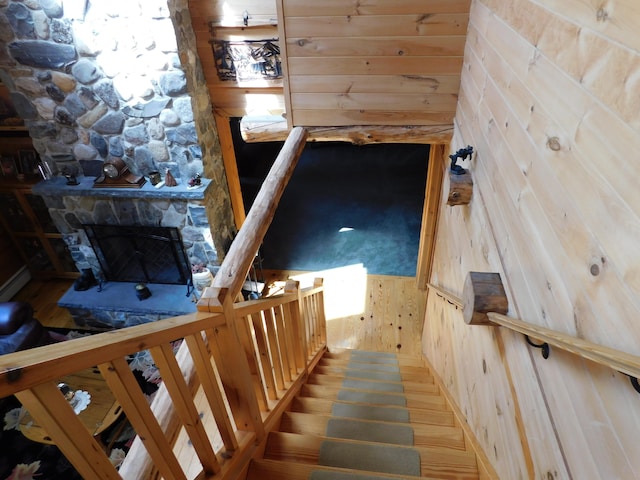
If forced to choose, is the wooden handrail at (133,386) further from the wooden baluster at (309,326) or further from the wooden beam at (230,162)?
the wooden beam at (230,162)

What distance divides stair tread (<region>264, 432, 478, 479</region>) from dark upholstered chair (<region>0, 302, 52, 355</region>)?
8.27 feet

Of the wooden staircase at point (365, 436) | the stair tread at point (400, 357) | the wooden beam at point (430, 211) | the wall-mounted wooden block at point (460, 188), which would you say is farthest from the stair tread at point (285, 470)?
the wooden beam at point (430, 211)

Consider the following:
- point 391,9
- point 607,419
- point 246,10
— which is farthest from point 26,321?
Answer: point 607,419

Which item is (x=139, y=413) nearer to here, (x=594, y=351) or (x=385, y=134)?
(x=594, y=351)

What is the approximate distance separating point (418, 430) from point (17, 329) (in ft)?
10.4

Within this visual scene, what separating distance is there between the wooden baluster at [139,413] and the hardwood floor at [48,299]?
402 centimetres

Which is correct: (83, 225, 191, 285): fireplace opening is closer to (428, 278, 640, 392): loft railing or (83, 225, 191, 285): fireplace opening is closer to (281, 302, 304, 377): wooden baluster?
(281, 302, 304, 377): wooden baluster

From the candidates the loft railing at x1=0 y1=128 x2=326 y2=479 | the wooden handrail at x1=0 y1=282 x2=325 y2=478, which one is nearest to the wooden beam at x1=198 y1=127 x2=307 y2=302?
the loft railing at x1=0 y1=128 x2=326 y2=479

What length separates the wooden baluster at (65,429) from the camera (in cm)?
76

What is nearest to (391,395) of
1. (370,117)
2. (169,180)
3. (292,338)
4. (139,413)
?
(292,338)

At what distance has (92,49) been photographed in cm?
321

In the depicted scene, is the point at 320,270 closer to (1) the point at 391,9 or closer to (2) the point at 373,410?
(2) the point at 373,410

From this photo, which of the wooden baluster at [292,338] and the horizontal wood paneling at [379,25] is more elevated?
the horizontal wood paneling at [379,25]

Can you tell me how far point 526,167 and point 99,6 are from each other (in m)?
3.31
